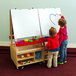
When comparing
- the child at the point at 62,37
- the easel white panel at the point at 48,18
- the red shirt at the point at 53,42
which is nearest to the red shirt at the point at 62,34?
the child at the point at 62,37

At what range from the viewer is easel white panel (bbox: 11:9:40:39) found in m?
2.35

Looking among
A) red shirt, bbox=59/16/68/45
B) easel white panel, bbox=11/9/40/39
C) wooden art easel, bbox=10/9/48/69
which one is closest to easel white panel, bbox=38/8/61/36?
easel white panel, bbox=11/9/40/39

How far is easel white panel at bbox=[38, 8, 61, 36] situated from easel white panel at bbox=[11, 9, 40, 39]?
10 cm

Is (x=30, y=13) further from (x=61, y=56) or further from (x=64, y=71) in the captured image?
(x=64, y=71)

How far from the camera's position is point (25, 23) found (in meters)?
2.43

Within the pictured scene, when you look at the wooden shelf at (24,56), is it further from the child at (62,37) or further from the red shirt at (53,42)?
the child at (62,37)

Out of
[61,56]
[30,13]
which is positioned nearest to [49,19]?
[30,13]

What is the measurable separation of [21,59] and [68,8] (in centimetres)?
151

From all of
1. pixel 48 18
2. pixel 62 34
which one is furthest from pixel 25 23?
pixel 62 34

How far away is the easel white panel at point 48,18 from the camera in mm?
2533

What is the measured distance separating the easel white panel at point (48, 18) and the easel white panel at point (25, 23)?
10cm

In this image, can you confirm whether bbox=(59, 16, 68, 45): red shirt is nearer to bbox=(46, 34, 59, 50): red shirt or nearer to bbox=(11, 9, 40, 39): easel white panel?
bbox=(46, 34, 59, 50): red shirt

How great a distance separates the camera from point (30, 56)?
2439 millimetres

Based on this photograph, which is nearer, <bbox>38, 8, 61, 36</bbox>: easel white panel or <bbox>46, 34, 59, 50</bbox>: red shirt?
<bbox>46, 34, 59, 50</bbox>: red shirt
